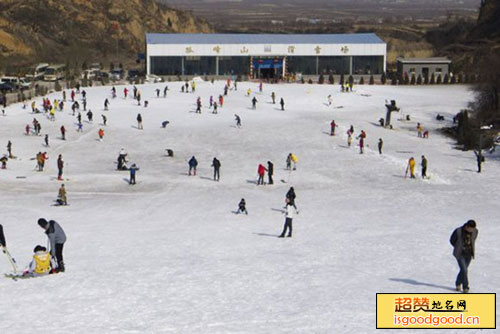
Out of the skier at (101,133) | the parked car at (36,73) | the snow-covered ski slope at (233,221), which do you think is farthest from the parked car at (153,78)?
the skier at (101,133)

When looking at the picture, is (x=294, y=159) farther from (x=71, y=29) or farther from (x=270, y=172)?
(x=71, y=29)

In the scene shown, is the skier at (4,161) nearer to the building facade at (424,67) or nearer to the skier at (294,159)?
the skier at (294,159)

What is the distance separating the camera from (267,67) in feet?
269

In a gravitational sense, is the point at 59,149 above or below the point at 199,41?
below

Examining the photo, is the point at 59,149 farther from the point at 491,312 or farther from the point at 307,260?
the point at 491,312

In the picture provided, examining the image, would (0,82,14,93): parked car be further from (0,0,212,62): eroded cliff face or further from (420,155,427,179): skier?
(420,155,427,179): skier

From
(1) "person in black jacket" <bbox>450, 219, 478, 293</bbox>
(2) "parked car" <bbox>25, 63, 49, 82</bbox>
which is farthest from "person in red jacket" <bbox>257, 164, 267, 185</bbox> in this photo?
(2) "parked car" <bbox>25, 63, 49, 82</bbox>

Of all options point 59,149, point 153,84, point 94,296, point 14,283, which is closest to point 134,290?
point 94,296

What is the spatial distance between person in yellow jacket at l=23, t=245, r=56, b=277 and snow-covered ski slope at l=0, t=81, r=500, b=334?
1.33 feet

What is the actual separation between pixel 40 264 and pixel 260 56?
215 ft

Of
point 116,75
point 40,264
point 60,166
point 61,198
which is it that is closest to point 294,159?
point 60,166

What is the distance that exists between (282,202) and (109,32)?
96.6 meters

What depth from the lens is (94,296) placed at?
17.0 metres

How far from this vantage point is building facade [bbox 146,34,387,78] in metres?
81.2
